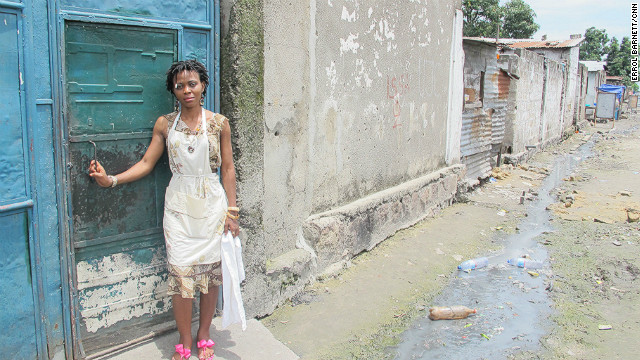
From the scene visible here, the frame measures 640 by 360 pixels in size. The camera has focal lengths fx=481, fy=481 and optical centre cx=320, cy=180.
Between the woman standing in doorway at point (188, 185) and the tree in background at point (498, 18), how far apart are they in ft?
90.3

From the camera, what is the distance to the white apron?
251cm

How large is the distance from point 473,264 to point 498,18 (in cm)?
2617

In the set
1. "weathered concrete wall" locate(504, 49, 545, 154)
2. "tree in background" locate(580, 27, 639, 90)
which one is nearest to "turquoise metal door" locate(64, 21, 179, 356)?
"weathered concrete wall" locate(504, 49, 545, 154)

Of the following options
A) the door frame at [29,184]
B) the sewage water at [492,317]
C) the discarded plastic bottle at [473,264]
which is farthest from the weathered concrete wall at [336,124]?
the door frame at [29,184]

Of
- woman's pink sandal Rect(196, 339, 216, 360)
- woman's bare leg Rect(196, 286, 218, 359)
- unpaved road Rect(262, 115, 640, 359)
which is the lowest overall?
unpaved road Rect(262, 115, 640, 359)

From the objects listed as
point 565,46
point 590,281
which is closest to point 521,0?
point 565,46

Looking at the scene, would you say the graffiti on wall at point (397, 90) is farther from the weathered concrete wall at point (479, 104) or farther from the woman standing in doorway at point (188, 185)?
the woman standing in doorway at point (188, 185)

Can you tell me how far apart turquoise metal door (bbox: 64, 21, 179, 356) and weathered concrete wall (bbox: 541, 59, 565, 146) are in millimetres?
13877

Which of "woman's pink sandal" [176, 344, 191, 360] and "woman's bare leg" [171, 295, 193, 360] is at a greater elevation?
"woman's bare leg" [171, 295, 193, 360]

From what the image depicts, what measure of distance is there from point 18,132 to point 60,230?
19.8 inches

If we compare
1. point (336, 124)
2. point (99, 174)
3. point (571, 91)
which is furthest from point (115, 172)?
point (571, 91)

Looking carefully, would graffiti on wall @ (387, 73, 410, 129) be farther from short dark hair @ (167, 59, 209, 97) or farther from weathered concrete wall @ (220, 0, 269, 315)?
short dark hair @ (167, 59, 209, 97)

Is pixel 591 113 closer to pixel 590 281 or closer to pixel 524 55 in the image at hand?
pixel 524 55

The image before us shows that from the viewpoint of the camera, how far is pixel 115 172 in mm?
2572
